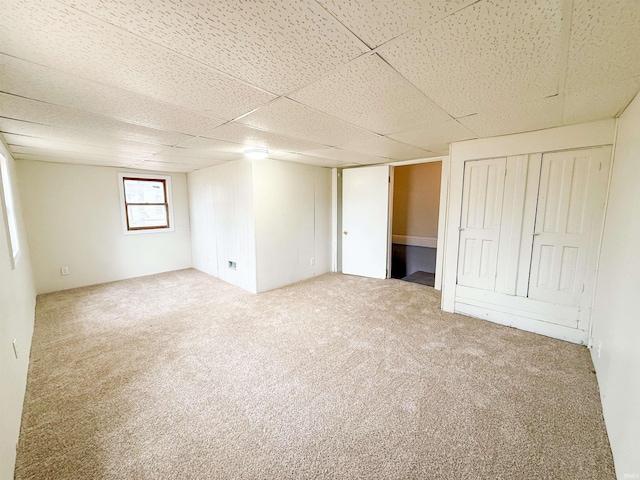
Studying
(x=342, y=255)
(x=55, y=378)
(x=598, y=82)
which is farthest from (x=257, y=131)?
(x=342, y=255)

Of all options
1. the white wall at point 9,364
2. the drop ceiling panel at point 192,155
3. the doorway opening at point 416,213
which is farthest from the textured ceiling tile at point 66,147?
the doorway opening at point 416,213

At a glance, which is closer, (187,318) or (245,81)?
(245,81)

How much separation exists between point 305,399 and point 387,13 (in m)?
2.24

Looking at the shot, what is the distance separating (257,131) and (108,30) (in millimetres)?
1530

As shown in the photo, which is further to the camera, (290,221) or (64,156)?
(290,221)

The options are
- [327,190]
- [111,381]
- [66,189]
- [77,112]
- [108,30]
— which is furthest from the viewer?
[327,190]

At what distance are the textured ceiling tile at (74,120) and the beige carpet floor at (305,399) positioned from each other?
2092mm

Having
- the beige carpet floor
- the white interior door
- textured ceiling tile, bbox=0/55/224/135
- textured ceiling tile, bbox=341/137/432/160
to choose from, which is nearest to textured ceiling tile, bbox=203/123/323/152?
textured ceiling tile, bbox=0/55/224/135

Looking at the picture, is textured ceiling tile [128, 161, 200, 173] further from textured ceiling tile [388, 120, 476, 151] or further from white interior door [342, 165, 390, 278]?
textured ceiling tile [388, 120, 476, 151]

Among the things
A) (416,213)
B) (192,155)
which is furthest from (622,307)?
(416,213)

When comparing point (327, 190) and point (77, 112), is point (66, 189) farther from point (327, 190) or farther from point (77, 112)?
point (327, 190)

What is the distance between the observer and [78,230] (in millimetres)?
4398

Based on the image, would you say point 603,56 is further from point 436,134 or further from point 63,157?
point 63,157

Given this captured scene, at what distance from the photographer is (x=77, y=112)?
1970 millimetres
